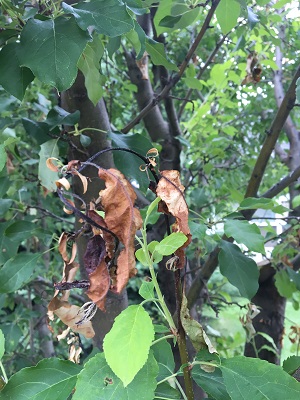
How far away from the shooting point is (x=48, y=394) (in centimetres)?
45

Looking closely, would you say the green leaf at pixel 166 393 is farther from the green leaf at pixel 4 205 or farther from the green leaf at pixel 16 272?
the green leaf at pixel 4 205

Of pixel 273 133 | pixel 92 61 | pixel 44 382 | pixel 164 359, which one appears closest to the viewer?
pixel 44 382

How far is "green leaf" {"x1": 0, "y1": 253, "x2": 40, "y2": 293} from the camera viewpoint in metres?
0.85

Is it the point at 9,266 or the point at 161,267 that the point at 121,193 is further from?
the point at 161,267

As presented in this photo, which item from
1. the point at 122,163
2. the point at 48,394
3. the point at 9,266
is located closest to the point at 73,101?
the point at 122,163

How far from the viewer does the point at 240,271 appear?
0.85 metres

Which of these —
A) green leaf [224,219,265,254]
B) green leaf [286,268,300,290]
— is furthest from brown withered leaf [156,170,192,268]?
green leaf [286,268,300,290]

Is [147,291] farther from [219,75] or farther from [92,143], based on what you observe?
[219,75]

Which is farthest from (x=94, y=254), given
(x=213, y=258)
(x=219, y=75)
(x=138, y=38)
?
(x=219, y=75)

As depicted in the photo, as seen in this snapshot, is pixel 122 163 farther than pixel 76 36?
Yes

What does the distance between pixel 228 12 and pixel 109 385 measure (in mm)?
685

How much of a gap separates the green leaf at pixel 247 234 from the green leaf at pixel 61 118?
340 mm

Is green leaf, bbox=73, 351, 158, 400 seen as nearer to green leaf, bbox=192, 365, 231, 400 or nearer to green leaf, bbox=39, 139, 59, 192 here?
green leaf, bbox=192, 365, 231, 400

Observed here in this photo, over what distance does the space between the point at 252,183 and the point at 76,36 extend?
2.44 feet
